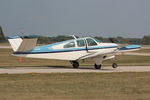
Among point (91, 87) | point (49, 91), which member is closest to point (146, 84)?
point (91, 87)

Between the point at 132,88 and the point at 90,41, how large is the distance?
1003cm

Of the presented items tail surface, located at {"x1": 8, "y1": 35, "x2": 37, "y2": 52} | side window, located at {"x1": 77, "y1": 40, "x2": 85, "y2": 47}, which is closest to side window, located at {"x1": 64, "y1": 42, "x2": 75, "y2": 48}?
side window, located at {"x1": 77, "y1": 40, "x2": 85, "y2": 47}

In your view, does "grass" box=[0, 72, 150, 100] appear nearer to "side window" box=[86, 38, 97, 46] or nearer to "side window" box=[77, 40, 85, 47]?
"side window" box=[77, 40, 85, 47]

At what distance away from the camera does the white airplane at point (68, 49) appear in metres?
20.2

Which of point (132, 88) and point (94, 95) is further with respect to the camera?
point (132, 88)

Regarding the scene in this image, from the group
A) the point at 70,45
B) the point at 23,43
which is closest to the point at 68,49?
the point at 70,45

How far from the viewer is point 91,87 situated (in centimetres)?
1284

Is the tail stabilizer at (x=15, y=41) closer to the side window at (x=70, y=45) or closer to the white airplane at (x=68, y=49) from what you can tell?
the white airplane at (x=68, y=49)

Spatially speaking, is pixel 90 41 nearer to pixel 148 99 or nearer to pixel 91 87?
pixel 91 87

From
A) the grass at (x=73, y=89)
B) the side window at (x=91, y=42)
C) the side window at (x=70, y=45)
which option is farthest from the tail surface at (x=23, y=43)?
the grass at (x=73, y=89)

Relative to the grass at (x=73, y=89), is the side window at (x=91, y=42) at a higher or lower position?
lower

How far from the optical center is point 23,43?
1994cm

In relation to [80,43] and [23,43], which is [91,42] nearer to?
[80,43]

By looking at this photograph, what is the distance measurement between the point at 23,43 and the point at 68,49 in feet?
11.6
